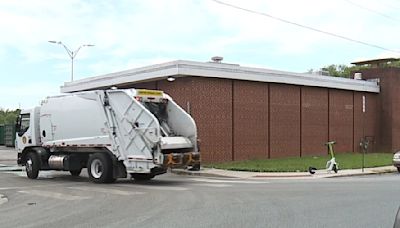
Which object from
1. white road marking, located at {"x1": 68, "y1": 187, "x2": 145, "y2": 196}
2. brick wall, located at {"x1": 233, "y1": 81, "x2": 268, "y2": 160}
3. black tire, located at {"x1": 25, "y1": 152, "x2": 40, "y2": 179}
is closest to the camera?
white road marking, located at {"x1": 68, "y1": 187, "x2": 145, "y2": 196}

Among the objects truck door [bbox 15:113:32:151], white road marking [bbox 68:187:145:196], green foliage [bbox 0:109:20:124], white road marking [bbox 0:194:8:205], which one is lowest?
white road marking [bbox 0:194:8:205]

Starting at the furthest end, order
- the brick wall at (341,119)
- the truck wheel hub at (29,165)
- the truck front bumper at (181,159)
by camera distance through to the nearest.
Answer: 1. the brick wall at (341,119)
2. the truck wheel hub at (29,165)
3. the truck front bumper at (181,159)

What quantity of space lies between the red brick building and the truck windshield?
726 centimetres

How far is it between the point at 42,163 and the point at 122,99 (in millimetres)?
5117

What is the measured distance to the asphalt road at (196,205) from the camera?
10.3 m

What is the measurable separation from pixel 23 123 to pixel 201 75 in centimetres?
881

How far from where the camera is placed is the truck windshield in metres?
23.0

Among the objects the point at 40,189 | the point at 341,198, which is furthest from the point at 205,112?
the point at 341,198

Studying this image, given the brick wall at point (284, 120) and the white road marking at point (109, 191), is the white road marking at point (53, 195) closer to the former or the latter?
the white road marking at point (109, 191)

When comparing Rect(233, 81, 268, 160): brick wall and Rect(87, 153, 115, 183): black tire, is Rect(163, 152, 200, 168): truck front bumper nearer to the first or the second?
Rect(87, 153, 115, 183): black tire

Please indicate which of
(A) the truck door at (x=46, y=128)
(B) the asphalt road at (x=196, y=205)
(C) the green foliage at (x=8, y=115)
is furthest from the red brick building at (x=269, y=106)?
(C) the green foliage at (x=8, y=115)

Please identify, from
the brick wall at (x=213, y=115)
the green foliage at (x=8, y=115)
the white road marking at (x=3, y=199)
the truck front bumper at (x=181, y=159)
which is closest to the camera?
the white road marking at (x=3, y=199)

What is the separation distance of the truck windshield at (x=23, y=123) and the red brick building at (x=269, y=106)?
7262 millimetres

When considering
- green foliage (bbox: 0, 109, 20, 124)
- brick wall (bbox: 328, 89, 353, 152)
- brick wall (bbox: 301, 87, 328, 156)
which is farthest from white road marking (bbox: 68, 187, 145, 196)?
green foliage (bbox: 0, 109, 20, 124)
